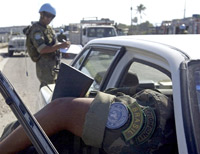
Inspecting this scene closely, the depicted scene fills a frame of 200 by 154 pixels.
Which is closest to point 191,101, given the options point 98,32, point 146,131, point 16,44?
point 146,131

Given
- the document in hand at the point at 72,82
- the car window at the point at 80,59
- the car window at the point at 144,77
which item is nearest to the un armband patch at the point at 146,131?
the document in hand at the point at 72,82

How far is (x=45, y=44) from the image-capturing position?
473 cm

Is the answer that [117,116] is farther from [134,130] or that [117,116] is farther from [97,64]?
[97,64]

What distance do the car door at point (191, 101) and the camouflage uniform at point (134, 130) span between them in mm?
202

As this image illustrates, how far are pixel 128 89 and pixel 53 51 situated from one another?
114 inches

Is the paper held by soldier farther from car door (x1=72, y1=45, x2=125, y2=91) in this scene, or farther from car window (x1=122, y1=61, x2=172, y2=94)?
car window (x1=122, y1=61, x2=172, y2=94)

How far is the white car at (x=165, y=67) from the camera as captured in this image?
1.34 m

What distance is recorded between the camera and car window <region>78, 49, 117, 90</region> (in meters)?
2.67

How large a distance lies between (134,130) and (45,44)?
3.47 m

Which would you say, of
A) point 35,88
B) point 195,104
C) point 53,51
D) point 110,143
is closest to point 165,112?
point 195,104

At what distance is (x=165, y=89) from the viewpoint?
8.54 feet

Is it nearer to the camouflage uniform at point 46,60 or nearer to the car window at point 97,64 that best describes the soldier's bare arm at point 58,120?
the car window at point 97,64

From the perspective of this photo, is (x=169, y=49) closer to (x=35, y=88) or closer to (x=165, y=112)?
(x=165, y=112)

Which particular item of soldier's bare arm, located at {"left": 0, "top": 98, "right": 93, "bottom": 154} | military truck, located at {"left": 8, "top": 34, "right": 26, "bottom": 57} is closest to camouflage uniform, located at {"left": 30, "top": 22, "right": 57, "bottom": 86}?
soldier's bare arm, located at {"left": 0, "top": 98, "right": 93, "bottom": 154}
